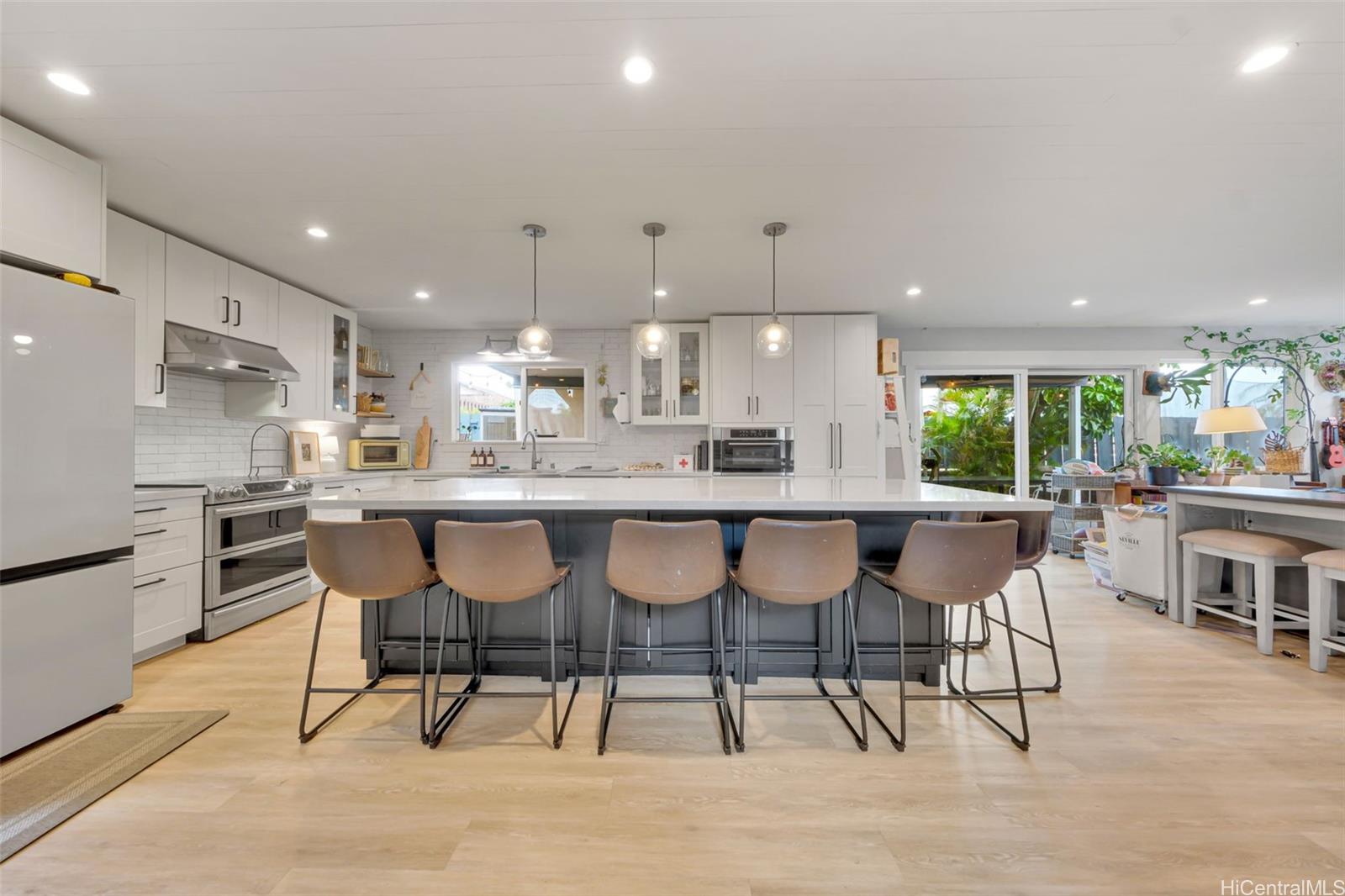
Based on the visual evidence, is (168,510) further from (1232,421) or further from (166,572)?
(1232,421)

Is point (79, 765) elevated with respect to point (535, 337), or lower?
lower

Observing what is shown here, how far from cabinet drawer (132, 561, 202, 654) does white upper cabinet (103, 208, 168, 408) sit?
3.33 ft

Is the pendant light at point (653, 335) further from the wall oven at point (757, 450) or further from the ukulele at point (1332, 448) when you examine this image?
the ukulele at point (1332, 448)

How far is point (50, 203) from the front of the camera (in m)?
2.09

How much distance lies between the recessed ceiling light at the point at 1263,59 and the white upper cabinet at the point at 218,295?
16.9 ft

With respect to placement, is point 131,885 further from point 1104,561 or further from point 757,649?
point 1104,561

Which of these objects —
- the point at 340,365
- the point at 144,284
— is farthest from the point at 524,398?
the point at 144,284

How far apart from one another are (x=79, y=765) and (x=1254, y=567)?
5.62m

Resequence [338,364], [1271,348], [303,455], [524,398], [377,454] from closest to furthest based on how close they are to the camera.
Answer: [303,455], [338,364], [377,454], [1271,348], [524,398]

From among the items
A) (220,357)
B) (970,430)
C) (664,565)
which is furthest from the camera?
(970,430)

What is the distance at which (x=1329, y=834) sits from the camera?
1.49 meters

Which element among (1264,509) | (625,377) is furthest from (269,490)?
(1264,509)

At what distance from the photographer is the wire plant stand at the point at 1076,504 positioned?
5.10 m

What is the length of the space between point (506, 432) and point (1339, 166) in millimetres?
6022
